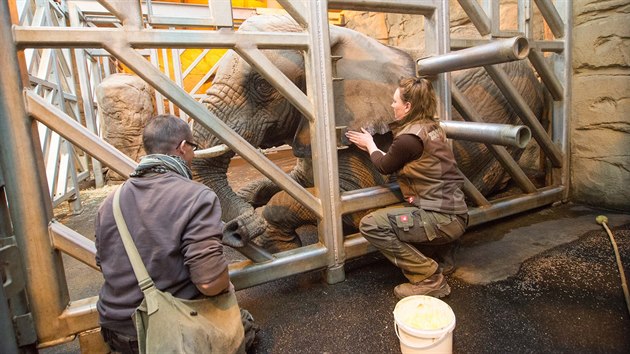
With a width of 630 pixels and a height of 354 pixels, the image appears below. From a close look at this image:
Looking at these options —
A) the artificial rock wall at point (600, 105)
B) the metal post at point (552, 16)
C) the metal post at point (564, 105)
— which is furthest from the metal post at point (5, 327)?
the metal post at point (564, 105)

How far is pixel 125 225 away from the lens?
162 centimetres

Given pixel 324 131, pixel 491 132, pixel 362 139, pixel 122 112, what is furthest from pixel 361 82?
pixel 122 112

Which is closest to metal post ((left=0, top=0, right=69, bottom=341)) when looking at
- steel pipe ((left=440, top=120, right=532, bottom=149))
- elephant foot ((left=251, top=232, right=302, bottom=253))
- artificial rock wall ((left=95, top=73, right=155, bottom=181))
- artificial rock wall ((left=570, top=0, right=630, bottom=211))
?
elephant foot ((left=251, top=232, right=302, bottom=253))

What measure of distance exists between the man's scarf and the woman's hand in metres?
1.40

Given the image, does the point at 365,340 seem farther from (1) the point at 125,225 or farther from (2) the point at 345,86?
(2) the point at 345,86

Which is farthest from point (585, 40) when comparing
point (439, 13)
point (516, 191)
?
point (439, 13)

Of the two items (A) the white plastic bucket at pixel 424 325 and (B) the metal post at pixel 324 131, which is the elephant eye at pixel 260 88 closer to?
(B) the metal post at pixel 324 131

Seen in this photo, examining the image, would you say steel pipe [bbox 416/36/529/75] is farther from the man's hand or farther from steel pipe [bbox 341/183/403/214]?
the man's hand

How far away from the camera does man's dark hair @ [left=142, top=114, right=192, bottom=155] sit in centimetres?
174

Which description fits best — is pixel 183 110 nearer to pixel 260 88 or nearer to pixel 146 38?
pixel 146 38

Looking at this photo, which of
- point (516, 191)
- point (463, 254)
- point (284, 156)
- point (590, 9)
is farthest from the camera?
point (284, 156)

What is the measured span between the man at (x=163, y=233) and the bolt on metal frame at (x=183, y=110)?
0.53m

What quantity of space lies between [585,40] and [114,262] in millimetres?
4912

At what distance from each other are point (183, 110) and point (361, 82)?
1.43 meters
